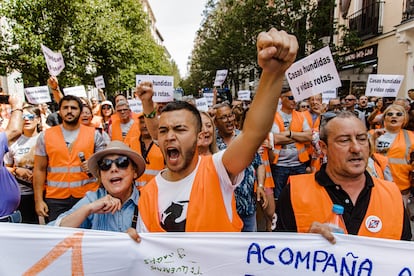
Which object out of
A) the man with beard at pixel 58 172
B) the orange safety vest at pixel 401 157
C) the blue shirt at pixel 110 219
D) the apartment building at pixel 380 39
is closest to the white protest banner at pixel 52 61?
the man with beard at pixel 58 172

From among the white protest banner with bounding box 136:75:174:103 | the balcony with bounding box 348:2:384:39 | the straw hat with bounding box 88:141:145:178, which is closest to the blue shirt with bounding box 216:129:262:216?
the straw hat with bounding box 88:141:145:178

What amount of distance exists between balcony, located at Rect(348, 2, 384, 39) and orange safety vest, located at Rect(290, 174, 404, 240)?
45.0 feet

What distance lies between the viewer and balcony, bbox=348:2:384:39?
14.3 m

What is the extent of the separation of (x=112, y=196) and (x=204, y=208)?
2.28 feet

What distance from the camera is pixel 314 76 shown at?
352cm

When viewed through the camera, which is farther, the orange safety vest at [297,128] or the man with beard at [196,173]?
the orange safety vest at [297,128]

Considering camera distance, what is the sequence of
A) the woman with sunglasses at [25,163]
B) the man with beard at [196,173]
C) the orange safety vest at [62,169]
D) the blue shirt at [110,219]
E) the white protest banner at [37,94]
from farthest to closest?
the white protest banner at [37,94] → the woman with sunglasses at [25,163] → the orange safety vest at [62,169] → the blue shirt at [110,219] → the man with beard at [196,173]

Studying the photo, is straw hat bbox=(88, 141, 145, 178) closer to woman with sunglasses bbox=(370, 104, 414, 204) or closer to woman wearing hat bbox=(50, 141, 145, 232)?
woman wearing hat bbox=(50, 141, 145, 232)

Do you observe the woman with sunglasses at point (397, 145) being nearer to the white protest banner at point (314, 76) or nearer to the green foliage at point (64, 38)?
the white protest banner at point (314, 76)

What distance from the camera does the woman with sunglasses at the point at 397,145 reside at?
162 inches

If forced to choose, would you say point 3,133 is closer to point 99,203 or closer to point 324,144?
→ point 99,203

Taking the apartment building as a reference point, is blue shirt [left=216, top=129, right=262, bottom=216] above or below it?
below

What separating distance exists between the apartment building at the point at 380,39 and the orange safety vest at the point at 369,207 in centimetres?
1203

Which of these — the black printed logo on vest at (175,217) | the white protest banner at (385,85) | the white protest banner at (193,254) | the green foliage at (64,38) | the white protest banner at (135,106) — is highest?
the green foliage at (64,38)
